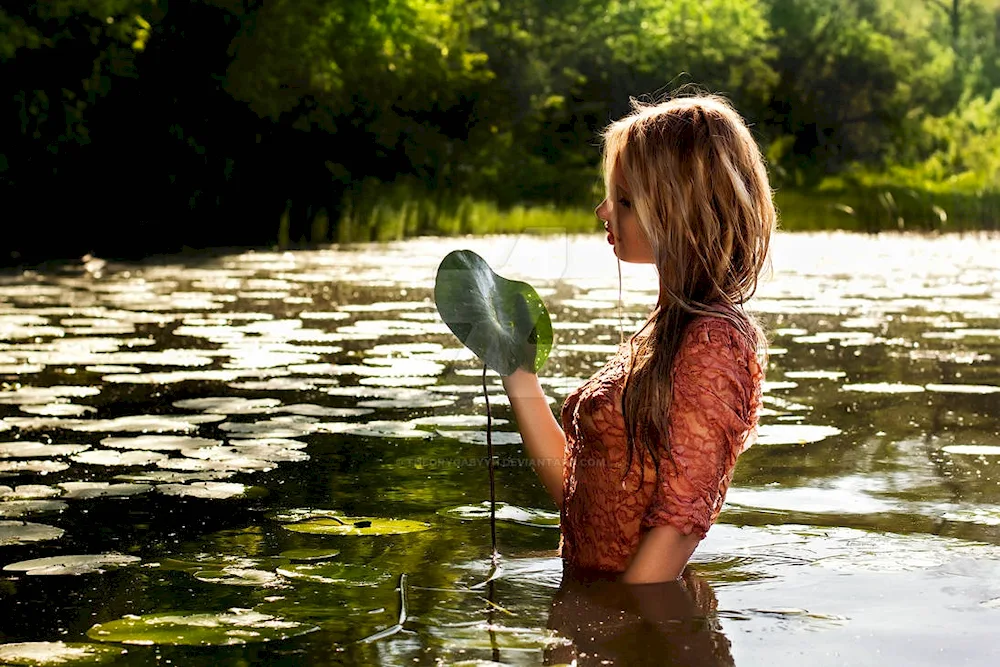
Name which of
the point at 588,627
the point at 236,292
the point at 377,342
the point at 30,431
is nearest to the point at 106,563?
the point at 588,627

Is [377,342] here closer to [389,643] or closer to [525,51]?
[389,643]

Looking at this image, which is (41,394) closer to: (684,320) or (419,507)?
(419,507)

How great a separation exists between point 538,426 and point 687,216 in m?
0.59

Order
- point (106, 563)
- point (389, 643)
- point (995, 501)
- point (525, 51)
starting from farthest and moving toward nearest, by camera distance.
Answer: point (525, 51) → point (995, 501) → point (106, 563) → point (389, 643)

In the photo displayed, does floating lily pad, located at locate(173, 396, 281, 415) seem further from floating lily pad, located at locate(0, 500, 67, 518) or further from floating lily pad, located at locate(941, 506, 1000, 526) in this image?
floating lily pad, located at locate(941, 506, 1000, 526)

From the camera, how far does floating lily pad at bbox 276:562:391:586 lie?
2.97 m

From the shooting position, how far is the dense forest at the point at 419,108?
605 inches

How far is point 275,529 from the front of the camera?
344cm

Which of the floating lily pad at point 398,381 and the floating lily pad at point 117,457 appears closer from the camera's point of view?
the floating lily pad at point 117,457

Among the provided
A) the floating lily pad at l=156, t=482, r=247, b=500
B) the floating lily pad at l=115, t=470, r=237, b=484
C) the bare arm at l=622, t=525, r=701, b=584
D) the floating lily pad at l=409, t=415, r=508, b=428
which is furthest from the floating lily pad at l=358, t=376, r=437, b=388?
the bare arm at l=622, t=525, r=701, b=584

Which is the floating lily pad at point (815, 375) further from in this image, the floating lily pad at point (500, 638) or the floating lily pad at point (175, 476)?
the floating lily pad at point (500, 638)

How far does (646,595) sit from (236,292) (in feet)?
27.5


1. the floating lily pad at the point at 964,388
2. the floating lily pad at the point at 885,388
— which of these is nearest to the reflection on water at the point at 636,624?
the floating lily pad at the point at 885,388

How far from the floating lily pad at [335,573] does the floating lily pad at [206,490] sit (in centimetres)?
74
